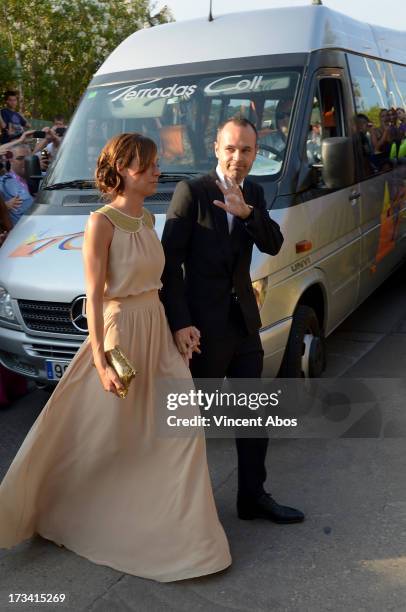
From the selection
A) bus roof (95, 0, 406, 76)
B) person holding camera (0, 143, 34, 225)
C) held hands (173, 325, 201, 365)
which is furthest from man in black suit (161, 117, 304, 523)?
person holding camera (0, 143, 34, 225)

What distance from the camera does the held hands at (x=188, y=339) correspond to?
3.42m

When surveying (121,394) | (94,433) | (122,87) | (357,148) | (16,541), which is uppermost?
(122,87)

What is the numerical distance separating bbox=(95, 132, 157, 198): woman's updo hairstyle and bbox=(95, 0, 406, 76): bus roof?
8.49 ft

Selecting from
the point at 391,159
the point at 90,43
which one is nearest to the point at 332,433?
the point at 391,159

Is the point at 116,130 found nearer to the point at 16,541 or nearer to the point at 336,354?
the point at 336,354

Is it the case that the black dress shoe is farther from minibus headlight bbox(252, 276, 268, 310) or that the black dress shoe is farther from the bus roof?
the bus roof

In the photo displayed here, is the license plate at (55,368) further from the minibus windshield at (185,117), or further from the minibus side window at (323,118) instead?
the minibus side window at (323,118)

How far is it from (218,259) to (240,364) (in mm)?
523

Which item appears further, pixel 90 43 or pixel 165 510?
pixel 90 43

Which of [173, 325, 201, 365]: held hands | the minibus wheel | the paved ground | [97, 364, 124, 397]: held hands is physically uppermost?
[173, 325, 201, 365]: held hands

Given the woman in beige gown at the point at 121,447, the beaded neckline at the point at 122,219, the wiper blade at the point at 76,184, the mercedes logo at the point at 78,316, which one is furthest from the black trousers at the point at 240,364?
the wiper blade at the point at 76,184

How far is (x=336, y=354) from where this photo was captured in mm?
6520

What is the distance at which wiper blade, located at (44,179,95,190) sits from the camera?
17.7 feet

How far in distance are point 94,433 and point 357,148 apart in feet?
11.8
